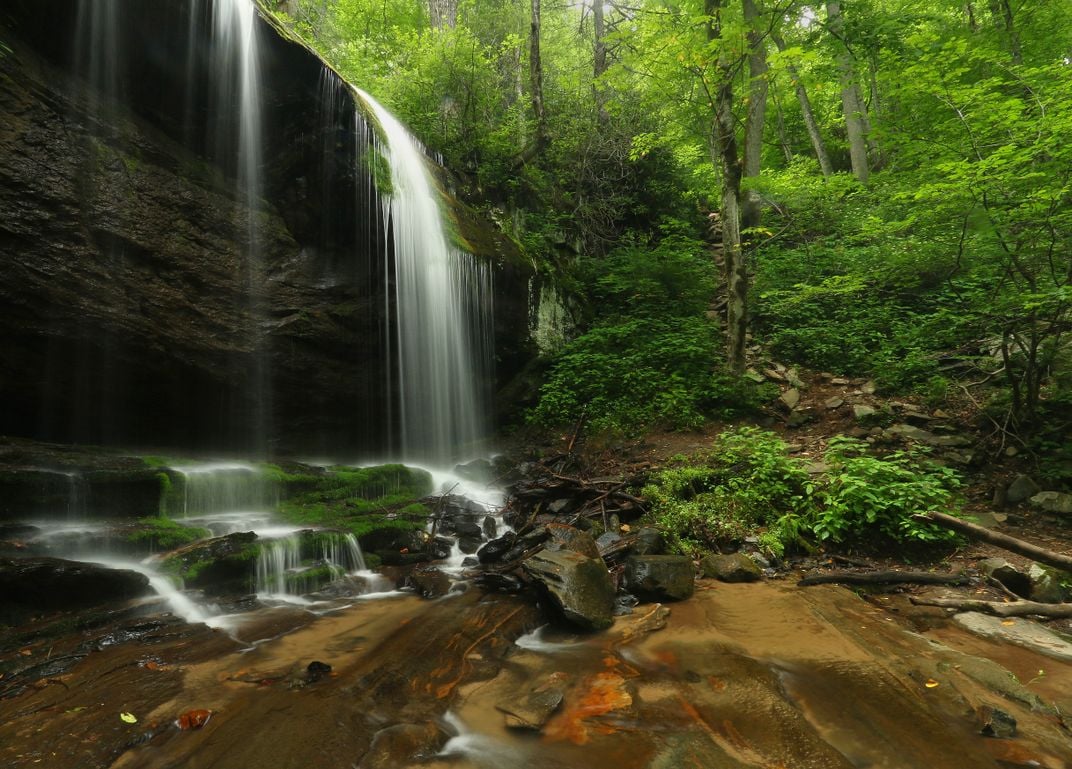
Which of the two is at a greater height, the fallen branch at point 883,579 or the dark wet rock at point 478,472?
the dark wet rock at point 478,472

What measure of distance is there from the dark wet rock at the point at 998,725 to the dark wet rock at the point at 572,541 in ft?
9.21

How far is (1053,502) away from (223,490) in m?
9.88

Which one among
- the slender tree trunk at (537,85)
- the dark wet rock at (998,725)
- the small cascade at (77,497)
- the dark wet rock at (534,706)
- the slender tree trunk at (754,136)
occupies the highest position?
the slender tree trunk at (537,85)

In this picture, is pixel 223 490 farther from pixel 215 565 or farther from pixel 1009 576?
pixel 1009 576

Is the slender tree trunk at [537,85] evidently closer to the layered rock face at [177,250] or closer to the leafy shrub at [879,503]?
the layered rock face at [177,250]

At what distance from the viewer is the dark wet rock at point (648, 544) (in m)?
5.35

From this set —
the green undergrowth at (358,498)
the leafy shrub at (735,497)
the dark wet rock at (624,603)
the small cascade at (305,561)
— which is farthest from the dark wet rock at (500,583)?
the leafy shrub at (735,497)

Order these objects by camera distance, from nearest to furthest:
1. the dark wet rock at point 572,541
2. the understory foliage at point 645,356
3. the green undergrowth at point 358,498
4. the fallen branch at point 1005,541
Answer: the fallen branch at point 1005,541 → the dark wet rock at point 572,541 → the green undergrowth at point 358,498 → the understory foliage at point 645,356

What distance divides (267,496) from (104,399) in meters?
2.80

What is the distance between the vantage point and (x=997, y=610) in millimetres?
3639

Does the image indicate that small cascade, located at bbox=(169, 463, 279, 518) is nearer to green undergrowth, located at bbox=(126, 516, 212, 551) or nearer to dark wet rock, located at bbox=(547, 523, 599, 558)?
green undergrowth, located at bbox=(126, 516, 212, 551)

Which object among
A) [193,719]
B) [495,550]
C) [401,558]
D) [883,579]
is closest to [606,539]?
[495,550]

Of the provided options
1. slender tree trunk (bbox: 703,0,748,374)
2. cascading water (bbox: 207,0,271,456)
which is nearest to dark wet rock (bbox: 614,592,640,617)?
slender tree trunk (bbox: 703,0,748,374)

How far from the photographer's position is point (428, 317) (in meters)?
10.1
